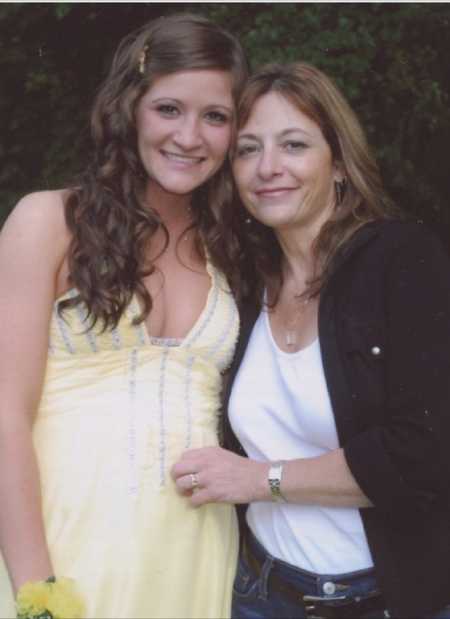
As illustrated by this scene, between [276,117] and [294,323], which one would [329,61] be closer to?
[276,117]

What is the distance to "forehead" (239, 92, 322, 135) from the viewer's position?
2.65 metres

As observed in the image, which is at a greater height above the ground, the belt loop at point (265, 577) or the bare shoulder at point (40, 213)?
the bare shoulder at point (40, 213)

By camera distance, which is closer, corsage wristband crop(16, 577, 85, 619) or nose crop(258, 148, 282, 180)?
corsage wristband crop(16, 577, 85, 619)

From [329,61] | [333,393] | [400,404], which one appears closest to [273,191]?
[333,393]

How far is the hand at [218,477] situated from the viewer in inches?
95.7

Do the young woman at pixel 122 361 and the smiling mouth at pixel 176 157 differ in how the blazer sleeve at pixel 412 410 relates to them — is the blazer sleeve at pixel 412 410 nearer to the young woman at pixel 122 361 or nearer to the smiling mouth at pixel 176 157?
the young woman at pixel 122 361

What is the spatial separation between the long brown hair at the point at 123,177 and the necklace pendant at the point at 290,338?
1.32ft

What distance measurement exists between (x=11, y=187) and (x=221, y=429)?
2.81 m

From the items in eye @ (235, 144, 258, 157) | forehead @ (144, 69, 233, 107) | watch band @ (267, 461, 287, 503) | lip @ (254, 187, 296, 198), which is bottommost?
watch band @ (267, 461, 287, 503)

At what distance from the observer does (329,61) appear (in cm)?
425

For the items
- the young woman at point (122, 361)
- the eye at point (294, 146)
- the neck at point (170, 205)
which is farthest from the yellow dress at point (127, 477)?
the eye at point (294, 146)

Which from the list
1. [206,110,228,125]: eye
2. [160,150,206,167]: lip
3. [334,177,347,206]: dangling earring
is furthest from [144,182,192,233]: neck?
[334,177,347,206]: dangling earring

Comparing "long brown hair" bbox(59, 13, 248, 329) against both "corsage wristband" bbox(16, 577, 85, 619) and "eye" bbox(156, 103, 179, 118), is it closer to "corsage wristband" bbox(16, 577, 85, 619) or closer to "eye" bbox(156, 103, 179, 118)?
"eye" bbox(156, 103, 179, 118)

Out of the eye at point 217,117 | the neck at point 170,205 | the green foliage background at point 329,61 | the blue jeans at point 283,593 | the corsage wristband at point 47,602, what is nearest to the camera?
the corsage wristband at point 47,602
